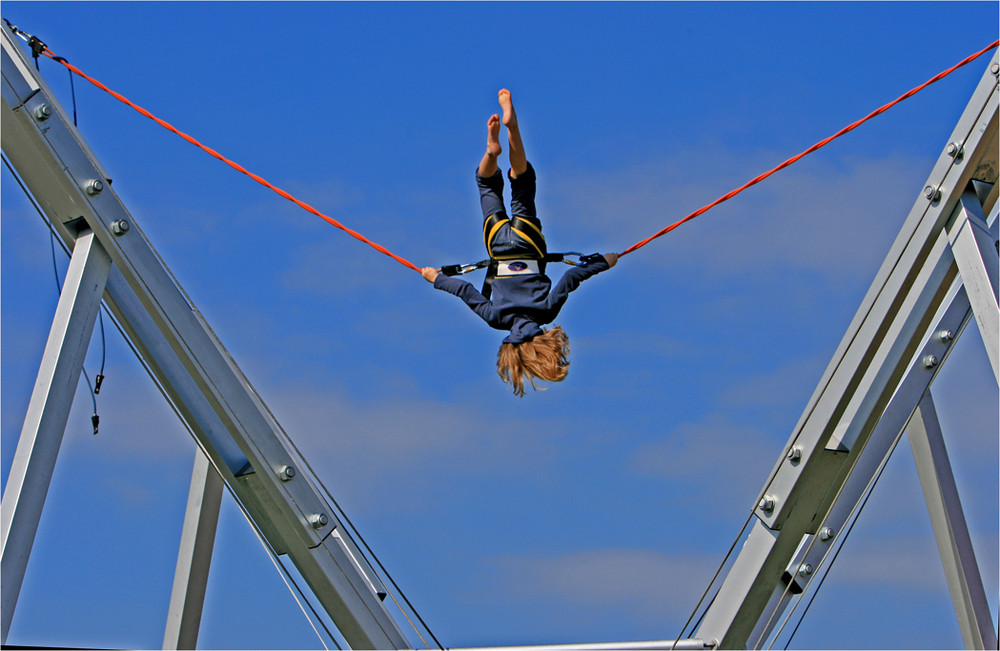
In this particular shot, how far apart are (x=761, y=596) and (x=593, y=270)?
2012mm

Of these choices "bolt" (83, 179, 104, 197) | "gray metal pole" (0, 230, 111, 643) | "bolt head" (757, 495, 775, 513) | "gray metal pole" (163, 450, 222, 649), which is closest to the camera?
"gray metal pole" (0, 230, 111, 643)

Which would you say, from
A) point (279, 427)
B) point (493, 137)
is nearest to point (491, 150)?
point (493, 137)

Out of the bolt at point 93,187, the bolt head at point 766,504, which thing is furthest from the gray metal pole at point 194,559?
the bolt head at point 766,504

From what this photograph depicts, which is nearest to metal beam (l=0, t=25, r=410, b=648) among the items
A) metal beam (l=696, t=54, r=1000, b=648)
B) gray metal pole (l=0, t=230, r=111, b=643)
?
gray metal pole (l=0, t=230, r=111, b=643)

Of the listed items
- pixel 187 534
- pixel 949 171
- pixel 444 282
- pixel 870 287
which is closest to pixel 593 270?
pixel 444 282

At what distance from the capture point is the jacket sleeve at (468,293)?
22.3ft

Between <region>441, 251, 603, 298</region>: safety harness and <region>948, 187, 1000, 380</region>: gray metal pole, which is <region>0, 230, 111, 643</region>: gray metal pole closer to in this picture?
<region>441, 251, 603, 298</region>: safety harness

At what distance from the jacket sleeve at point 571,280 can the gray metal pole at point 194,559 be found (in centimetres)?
219

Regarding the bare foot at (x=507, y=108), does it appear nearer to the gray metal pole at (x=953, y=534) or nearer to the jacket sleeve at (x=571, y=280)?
the jacket sleeve at (x=571, y=280)

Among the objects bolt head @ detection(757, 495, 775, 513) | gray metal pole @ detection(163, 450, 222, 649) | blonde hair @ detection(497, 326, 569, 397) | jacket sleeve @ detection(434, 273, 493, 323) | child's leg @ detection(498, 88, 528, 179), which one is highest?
child's leg @ detection(498, 88, 528, 179)

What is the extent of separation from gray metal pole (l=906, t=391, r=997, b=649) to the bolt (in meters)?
4.60

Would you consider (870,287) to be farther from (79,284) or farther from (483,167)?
(79,284)

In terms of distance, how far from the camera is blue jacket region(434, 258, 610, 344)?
668 centimetres

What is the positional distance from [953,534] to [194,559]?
4.38 m
